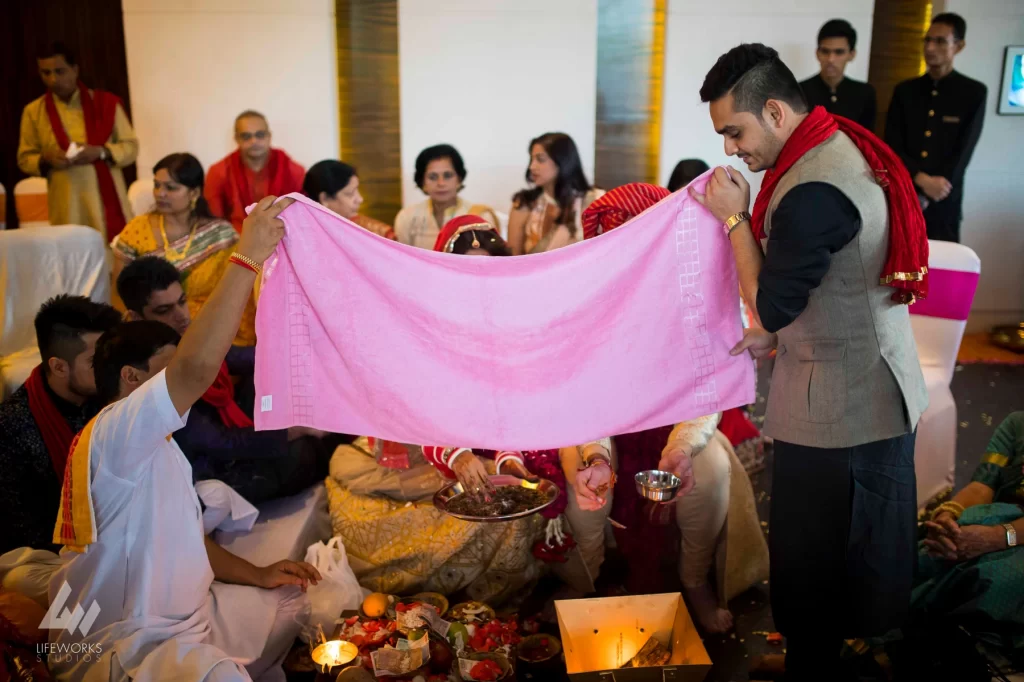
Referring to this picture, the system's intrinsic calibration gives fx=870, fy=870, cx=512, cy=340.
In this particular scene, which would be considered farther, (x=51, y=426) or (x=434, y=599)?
(x=434, y=599)

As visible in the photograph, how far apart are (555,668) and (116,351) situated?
1.46m

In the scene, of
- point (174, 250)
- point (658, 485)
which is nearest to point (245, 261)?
point (658, 485)

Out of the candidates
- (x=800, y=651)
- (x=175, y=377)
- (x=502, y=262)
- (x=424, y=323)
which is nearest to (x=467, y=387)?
(x=424, y=323)

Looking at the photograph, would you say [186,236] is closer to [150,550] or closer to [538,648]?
[150,550]

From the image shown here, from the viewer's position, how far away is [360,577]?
295 centimetres

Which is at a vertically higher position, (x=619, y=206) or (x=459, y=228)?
(x=619, y=206)

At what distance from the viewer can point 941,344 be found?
3613 millimetres

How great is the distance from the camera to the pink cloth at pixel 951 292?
3555 mm

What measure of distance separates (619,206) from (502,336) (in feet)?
A: 2.58

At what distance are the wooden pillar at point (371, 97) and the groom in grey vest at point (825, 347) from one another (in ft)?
13.7

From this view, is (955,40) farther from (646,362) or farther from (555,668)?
(555,668)

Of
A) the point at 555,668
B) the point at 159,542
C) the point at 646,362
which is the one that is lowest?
the point at 555,668

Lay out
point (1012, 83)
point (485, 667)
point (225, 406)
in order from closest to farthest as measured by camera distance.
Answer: point (485, 667), point (225, 406), point (1012, 83)

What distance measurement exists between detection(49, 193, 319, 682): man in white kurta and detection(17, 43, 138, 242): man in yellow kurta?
11.7 ft
